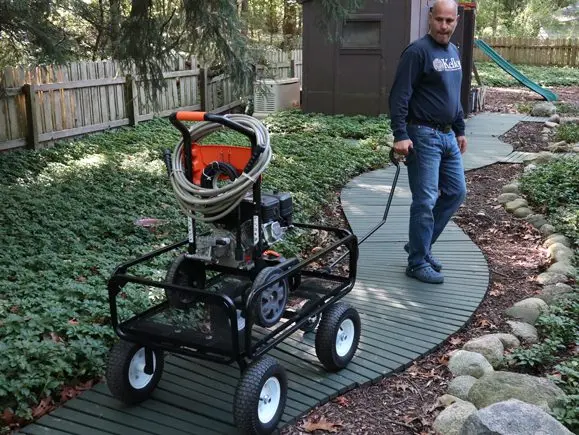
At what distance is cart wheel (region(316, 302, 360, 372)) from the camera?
3459 millimetres

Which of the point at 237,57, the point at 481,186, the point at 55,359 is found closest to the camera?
the point at 55,359

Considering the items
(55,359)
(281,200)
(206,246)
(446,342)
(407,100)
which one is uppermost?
(407,100)

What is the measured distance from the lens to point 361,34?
1288cm

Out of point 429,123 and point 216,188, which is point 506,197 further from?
point 216,188

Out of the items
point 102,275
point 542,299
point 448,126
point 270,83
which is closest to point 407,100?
point 448,126

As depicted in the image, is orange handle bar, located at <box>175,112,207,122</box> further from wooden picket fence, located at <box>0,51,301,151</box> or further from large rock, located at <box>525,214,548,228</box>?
wooden picket fence, located at <box>0,51,301,151</box>

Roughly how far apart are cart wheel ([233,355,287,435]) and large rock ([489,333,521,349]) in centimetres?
156

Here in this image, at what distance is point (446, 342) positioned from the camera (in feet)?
13.6

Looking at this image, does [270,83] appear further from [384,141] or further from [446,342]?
[446,342]

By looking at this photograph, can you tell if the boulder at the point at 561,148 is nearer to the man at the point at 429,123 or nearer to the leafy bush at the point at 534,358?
the man at the point at 429,123

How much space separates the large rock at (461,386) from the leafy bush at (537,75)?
777 inches

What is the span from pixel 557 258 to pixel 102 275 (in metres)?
3.48

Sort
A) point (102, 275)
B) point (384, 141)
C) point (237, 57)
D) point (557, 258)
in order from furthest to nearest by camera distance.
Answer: point (384, 141) < point (237, 57) < point (557, 258) < point (102, 275)

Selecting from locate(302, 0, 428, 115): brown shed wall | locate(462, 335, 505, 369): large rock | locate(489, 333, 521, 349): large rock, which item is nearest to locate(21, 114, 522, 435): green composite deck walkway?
locate(462, 335, 505, 369): large rock
